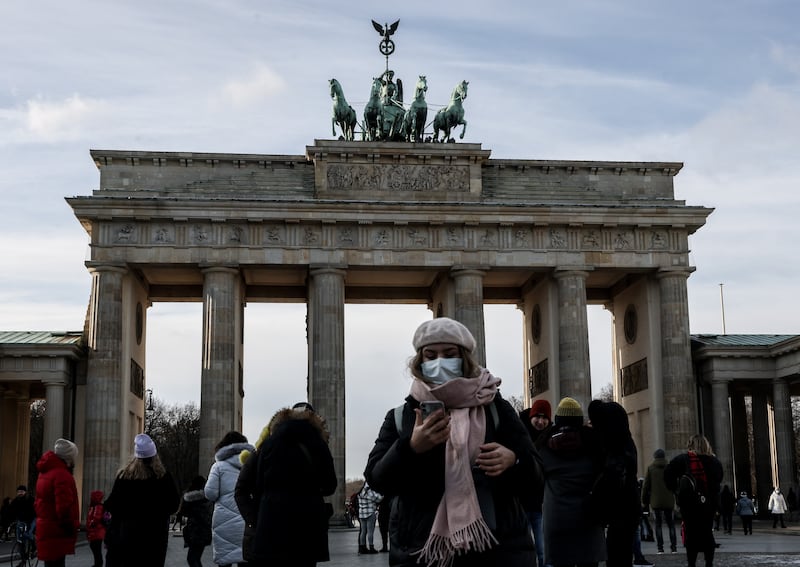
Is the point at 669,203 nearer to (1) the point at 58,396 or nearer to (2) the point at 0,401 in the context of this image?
(1) the point at 58,396

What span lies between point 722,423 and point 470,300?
38.1 feet

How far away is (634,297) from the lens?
50.0 meters

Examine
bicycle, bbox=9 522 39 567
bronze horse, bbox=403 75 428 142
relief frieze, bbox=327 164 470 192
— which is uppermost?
Answer: bronze horse, bbox=403 75 428 142

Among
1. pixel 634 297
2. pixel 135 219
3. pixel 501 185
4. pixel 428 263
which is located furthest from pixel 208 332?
pixel 634 297

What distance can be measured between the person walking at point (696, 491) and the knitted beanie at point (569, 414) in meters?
4.28

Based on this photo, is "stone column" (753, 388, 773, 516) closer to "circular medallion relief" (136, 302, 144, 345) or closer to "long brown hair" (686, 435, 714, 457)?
"circular medallion relief" (136, 302, 144, 345)

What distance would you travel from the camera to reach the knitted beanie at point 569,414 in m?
9.43

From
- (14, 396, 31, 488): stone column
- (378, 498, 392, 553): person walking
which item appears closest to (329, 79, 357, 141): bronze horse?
(14, 396, 31, 488): stone column

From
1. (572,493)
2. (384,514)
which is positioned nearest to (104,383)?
(384,514)

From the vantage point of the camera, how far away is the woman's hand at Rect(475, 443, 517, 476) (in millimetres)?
5328

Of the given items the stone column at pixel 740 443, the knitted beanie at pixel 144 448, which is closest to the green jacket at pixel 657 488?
the knitted beanie at pixel 144 448

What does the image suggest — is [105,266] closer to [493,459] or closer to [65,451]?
[65,451]

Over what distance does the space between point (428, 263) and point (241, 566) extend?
1379 inches

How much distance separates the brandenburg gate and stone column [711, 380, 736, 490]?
144 cm
